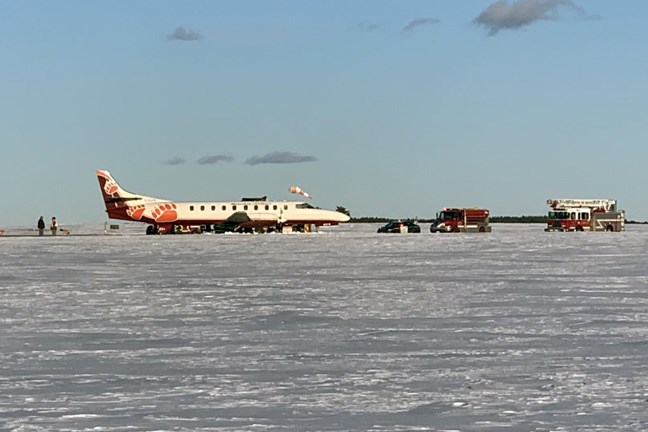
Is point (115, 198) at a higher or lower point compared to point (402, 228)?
higher

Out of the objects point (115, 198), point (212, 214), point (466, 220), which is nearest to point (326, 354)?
point (466, 220)

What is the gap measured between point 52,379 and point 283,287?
11535mm

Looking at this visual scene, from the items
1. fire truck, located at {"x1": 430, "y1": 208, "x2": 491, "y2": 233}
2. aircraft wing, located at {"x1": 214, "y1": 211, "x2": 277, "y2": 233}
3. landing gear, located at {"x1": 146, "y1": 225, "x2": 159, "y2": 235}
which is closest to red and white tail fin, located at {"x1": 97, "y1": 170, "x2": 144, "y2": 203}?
landing gear, located at {"x1": 146, "y1": 225, "x2": 159, "y2": 235}

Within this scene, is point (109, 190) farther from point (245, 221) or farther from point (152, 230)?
point (245, 221)

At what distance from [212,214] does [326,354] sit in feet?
226

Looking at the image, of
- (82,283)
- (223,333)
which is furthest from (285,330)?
(82,283)

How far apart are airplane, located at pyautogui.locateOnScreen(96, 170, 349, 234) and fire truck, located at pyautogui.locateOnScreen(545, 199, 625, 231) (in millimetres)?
17282

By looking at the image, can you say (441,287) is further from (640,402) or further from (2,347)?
(640,402)

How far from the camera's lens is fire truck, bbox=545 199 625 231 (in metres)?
77.8

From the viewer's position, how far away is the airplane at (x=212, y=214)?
76938mm

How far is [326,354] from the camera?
1106cm

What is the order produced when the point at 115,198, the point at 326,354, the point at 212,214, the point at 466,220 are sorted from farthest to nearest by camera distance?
the point at 115,198 < the point at 212,214 < the point at 466,220 < the point at 326,354

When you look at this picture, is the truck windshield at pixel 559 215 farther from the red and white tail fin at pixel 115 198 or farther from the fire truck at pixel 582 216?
the red and white tail fin at pixel 115 198

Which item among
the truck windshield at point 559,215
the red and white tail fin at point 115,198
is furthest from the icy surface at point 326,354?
the red and white tail fin at point 115,198
